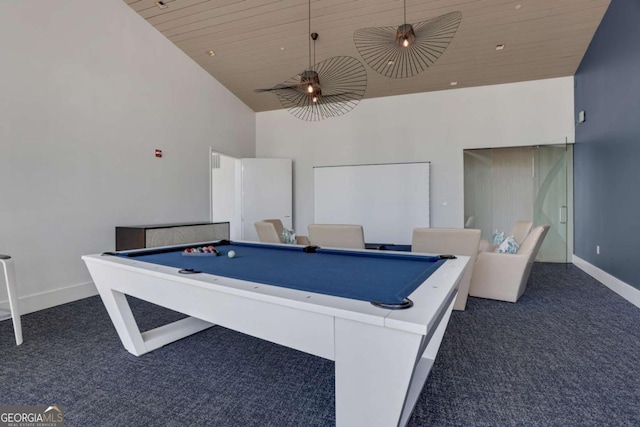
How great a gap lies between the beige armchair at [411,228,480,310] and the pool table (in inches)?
35.8

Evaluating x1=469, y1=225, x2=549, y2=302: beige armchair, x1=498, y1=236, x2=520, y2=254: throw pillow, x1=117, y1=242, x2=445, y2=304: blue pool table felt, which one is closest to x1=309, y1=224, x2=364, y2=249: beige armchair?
x1=117, y1=242, x2=445, y2=304: blue pool table felt

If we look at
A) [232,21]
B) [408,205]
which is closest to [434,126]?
[408,205]

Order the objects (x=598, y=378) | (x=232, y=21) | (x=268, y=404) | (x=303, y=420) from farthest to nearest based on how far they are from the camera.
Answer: (x=232, y=21) → (x=598, y=378) → (x=268, y=404) → (x=303, y=420)

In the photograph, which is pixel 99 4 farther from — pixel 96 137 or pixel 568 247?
pixel 568 247

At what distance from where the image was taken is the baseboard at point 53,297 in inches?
121

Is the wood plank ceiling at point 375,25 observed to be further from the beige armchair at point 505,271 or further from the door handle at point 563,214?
the beige armchair at point 505,271

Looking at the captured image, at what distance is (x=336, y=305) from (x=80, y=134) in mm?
3891

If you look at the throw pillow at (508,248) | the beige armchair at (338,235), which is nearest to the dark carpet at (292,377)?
the throw pillow at (508,248)

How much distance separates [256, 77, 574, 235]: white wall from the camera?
5.31 meters

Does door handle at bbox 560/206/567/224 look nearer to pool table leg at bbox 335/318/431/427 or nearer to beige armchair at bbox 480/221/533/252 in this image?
beige armchair at bbox 480/221/533/252

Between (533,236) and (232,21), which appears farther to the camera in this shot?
(232,21)

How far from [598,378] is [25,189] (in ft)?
15.9

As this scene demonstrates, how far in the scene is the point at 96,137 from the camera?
12.2ft
